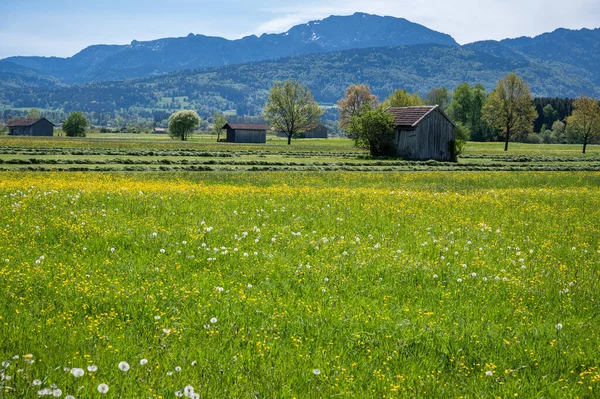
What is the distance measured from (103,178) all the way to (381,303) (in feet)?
67.9

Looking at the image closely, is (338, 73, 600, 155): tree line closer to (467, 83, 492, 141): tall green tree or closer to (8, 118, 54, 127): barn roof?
(467, 83, 492, 141): tall green tree

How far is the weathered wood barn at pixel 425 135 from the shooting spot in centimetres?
5809

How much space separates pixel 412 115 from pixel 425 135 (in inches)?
120

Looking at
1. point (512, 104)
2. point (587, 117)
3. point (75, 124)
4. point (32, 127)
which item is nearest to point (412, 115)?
point (587, 117)

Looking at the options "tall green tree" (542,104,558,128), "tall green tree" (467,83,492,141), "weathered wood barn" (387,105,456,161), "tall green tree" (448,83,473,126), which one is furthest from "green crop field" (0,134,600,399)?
"tall green tree" (542,104,558,128)

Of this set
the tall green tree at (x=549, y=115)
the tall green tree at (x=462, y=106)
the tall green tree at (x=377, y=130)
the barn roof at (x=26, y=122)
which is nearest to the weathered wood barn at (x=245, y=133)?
the tall green tree at (x=462, y=106)

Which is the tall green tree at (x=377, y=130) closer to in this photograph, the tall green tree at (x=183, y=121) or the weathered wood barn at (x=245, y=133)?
the weathered wood barn at (x=245, y=133)

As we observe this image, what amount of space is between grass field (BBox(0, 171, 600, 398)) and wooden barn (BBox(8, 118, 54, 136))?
153903 millimetres

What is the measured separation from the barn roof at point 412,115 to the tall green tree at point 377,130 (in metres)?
1.20

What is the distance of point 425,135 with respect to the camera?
191 ft

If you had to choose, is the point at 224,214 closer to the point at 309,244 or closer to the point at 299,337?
the point at 309,244

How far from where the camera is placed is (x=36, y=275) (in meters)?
8.95

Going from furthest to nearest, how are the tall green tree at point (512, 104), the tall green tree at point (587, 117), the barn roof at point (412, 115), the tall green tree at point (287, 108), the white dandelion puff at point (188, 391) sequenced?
the tall green tree at point (287, 108)
the tall green tree at point (512, 104)
the tall green tree at point (587, 117)
the barn roof at point (412, 115)
the white dandelion puff at point (188, 391)

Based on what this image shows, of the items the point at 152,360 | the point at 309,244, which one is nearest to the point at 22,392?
the point at 152,360
